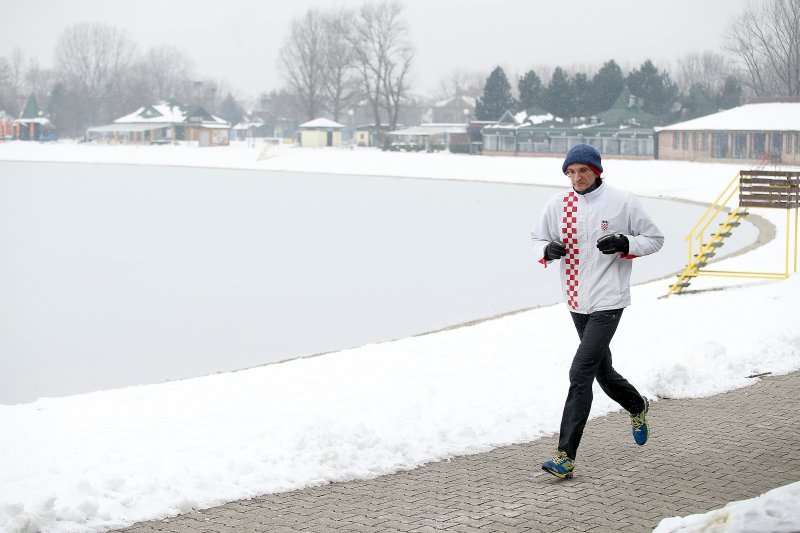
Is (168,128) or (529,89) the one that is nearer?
(529,89)

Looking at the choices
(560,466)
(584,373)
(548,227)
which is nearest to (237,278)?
(548,227)

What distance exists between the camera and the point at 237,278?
23.1m

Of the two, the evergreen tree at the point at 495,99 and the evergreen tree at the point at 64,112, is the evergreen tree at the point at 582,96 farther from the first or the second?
the evergreen tree at the point at 64,112

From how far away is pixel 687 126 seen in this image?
73062mm

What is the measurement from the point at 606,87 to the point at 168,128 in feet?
162

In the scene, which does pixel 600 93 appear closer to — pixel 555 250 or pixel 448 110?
pixel 448 110

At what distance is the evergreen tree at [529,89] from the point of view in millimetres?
99688

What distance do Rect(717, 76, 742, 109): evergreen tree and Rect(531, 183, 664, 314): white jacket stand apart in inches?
1933

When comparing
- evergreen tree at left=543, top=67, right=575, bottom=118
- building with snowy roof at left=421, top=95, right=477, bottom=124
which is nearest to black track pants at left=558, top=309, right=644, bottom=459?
evergreen tree at left=543, top=67, right=575, bottom=118

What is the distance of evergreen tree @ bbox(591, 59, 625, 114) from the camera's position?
93312mm

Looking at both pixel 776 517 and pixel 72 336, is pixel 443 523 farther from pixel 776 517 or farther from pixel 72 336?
pixel 72 336

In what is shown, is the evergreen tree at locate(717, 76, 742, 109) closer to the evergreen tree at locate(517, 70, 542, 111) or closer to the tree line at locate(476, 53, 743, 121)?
the tree line at locate(476, 53, 743, 121)

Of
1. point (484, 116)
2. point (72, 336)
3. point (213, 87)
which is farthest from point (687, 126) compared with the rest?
point (213, 87)

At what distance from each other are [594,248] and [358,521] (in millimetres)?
2046
